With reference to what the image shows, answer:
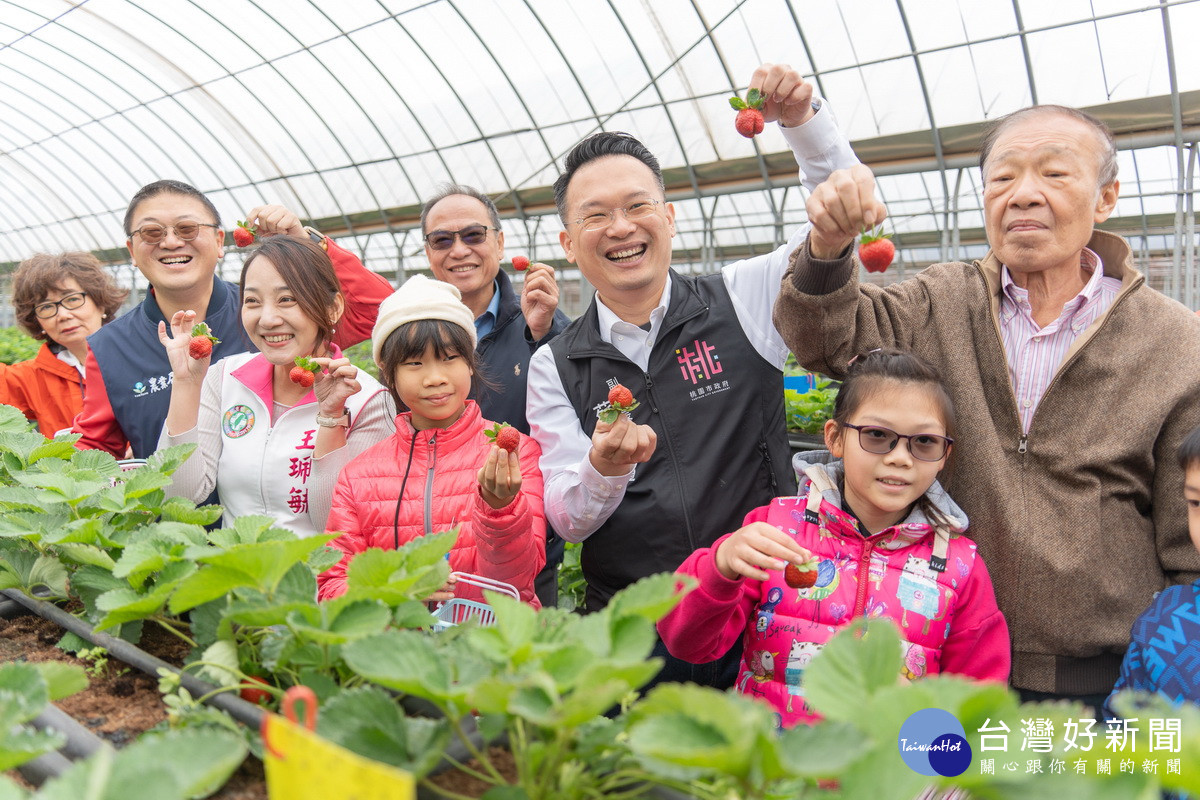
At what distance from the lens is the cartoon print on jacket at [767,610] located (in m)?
2.11

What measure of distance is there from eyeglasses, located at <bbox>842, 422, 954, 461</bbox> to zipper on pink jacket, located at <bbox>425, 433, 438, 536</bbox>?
1.20 meters

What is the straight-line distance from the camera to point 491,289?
3711 millimetres

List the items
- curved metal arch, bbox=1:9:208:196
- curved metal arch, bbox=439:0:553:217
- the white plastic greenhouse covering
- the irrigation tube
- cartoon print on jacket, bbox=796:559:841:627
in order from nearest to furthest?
the irrigation tube < cartoon print on jacket, bbox=796:559:841:627 < the white plastic greenhouse covering < curved metal arch, bbox=439:0:553:217 < curved metal arch, bbox=1:9:208:196

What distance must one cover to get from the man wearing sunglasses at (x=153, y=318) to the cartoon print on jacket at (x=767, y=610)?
2.26m

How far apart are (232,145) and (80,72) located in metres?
4.63

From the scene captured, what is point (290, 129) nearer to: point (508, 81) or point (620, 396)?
point (508, 81)

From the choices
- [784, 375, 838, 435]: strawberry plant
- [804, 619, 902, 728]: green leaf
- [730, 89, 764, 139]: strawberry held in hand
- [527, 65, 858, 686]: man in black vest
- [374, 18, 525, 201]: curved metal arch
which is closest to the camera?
[804, 619, 902, 728]: green leaf

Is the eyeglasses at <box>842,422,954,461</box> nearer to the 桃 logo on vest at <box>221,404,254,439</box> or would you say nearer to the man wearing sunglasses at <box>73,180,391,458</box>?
the 桃 logo on vest at <box>221,404,254,439</box>

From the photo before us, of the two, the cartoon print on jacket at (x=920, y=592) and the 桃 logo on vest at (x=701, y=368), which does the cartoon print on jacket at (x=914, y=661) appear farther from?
the 桃 logo on vest at (x=701, y=368)

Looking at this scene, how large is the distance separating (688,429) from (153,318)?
2.38 meters

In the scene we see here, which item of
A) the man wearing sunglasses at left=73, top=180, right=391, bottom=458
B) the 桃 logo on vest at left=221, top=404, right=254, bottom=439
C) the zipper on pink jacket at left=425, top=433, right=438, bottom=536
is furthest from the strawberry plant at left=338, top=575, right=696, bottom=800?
the man wearing sunglasses at left=73, top=180, right=391, bottom=458

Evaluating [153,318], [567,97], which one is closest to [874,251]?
[153,318]

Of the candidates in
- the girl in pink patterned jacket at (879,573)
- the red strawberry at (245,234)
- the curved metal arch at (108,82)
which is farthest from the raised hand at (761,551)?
the curved metal arch at (108,82)

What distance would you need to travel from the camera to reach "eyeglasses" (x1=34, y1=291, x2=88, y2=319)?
14.5 ft
